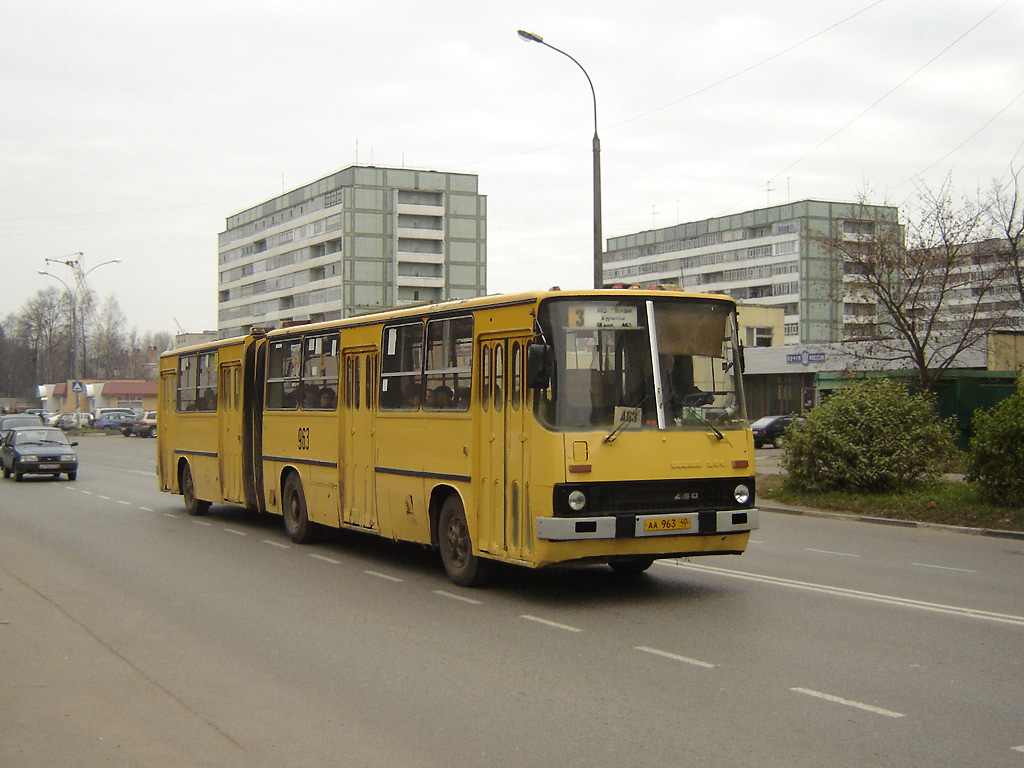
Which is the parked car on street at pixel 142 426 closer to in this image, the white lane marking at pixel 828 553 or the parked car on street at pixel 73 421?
the parked car on street at pixel 73 421

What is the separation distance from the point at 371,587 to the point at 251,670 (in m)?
3.75

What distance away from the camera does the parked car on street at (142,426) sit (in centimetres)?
6799

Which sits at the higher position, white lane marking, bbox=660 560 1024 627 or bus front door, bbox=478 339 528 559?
bus front door, bbox=478 339 528 559

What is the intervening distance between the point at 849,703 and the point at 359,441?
26.6ft

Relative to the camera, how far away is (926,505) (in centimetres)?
1869

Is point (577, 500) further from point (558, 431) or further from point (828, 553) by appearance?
point (828, 553)

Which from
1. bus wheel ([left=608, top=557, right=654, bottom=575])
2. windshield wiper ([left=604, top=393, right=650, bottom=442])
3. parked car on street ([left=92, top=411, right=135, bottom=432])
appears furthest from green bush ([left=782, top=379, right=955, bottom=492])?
parked car on street ([left=92, top=411, right=135, bottom=432])

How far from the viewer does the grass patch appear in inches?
683

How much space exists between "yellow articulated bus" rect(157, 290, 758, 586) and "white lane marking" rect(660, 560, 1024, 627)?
968 mm

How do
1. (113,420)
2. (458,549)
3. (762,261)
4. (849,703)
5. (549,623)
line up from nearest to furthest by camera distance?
(849,703) → (549,623) → (458,549) → (113,420) → (762,261)

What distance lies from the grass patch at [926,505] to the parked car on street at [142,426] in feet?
175

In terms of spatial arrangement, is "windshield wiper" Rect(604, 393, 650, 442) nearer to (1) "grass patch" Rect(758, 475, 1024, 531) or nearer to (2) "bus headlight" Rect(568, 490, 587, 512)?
(2) "bus headlight" Rect(568, 490, 587, 512)

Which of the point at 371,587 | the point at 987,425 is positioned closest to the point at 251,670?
the point at 371,587

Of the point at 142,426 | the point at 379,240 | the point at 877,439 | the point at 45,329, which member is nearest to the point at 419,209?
the point at 379,240
